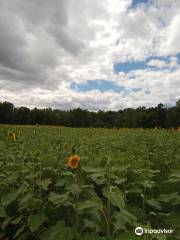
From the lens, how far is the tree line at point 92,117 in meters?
41.0

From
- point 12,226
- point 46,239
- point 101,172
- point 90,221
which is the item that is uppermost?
point 101,172

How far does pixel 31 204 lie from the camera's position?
2.47 metres

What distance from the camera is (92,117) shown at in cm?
6109

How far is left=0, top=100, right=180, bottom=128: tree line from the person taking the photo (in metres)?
41.0

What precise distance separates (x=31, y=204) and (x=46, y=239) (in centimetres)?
51

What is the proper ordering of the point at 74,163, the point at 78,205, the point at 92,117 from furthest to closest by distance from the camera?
the point at 92,117 < the point at 74,163 < the point at 78,205

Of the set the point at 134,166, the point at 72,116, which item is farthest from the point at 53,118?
the point at 134,166

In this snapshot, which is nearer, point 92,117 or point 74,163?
point 74,163

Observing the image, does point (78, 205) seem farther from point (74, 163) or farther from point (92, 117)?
point (92, 117)

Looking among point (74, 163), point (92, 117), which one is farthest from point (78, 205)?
point (92, 117)

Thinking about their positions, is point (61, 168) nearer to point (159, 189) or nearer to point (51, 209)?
point (51, 209)

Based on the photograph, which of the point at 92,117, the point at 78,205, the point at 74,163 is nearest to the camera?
the point at 78,205

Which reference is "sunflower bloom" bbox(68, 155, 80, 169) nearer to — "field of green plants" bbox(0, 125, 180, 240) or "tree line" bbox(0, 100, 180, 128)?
"field of green plants" bbox(0, 125, 180, 240)

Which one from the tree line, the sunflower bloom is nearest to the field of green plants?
the sunflower bloom
